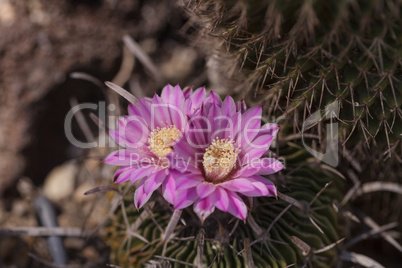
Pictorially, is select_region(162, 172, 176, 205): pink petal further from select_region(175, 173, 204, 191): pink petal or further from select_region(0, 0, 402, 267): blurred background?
select_region(0, 0, 402, 267): blurred background

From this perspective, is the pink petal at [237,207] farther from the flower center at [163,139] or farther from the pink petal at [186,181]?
the flower center at [163,139]

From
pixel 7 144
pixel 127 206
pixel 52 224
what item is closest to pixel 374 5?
pixel 127 206

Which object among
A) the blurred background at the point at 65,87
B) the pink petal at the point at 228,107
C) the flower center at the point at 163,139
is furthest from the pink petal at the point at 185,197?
the blurred background at the point at 65,87

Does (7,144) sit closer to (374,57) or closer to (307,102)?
(307,102)

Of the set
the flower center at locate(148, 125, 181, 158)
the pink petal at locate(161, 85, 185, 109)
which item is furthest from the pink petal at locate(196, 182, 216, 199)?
the pink petal at locate(161, 85, 185, 109)

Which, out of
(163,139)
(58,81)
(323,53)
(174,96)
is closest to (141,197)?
(163,139)

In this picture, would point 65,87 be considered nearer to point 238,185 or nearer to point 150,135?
point 150,135
